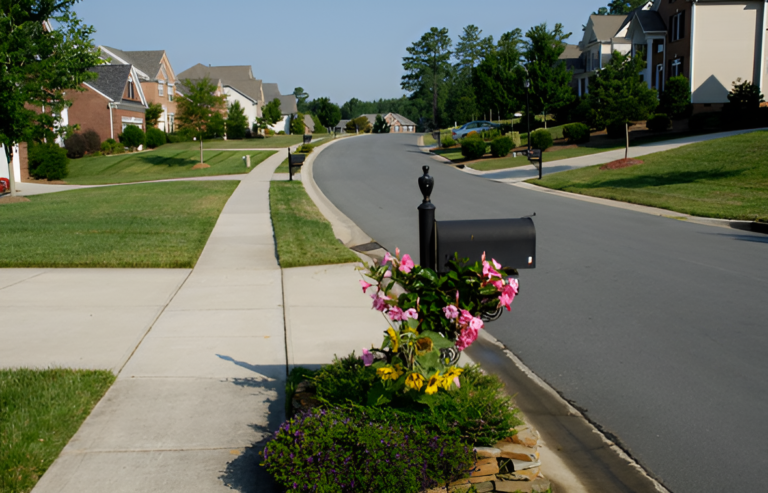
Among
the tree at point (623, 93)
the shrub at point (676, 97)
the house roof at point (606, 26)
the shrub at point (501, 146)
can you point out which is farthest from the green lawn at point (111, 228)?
the house roof at point (606, 26)

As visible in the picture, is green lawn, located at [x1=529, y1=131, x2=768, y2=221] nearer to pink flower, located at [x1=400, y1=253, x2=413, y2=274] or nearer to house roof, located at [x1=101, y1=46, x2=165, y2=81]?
pink flower, located at [x1=400, y1=253, x2=413, y2=274]

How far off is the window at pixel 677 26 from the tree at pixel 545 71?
756 cm

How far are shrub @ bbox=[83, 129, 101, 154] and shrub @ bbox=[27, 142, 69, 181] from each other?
12.5m

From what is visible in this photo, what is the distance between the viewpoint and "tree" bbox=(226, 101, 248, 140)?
60.1 m

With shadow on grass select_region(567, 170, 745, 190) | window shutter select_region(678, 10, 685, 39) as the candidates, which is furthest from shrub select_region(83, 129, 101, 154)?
window shutter select_region(678, 10, 685, 39)

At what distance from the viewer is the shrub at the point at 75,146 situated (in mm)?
41750

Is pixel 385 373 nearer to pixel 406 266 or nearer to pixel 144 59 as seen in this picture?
pixel 406 266

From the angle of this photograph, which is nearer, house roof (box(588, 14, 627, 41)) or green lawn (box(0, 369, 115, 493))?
green lawn (box(0, 369, 115, 493))

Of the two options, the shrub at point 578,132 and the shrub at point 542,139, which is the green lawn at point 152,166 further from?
the shrub at point 578,132

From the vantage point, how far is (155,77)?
199 feet

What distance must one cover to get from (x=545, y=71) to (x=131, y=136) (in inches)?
1145

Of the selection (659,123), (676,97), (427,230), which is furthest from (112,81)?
(427,230)

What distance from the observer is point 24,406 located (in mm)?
4965

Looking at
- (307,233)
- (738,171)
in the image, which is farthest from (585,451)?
(738,171)
